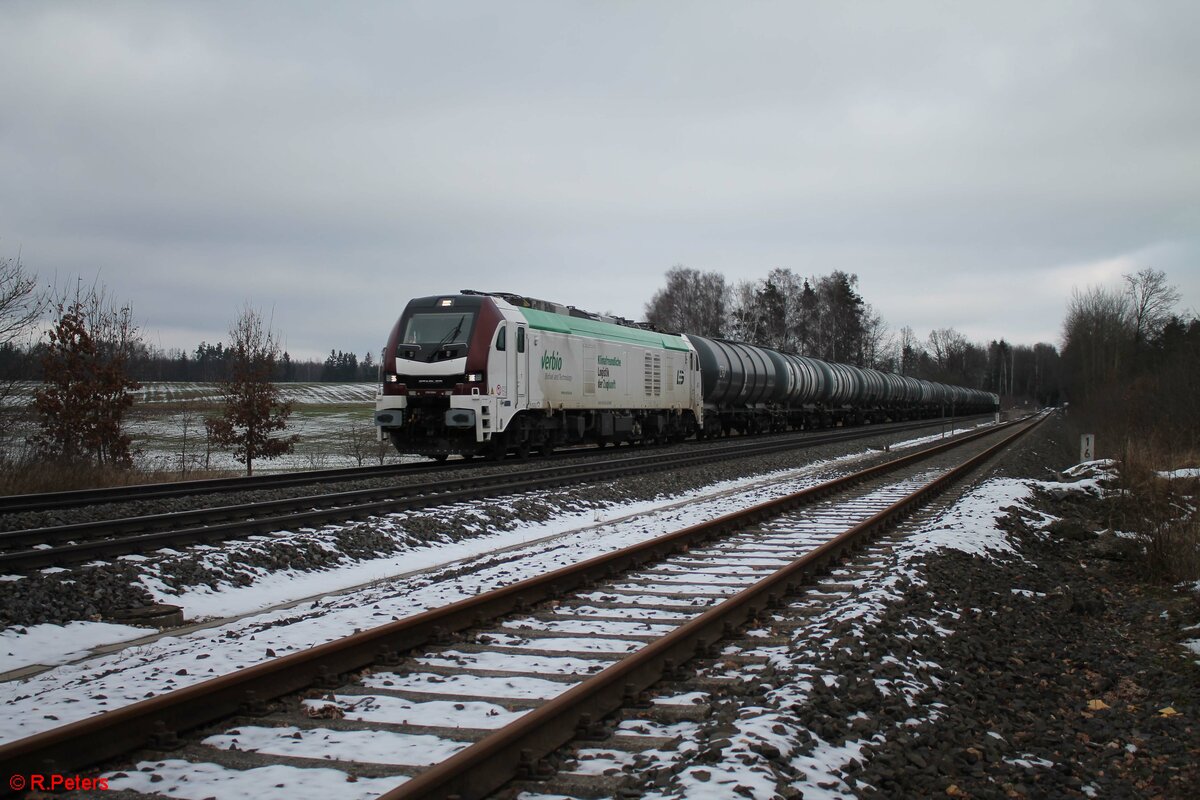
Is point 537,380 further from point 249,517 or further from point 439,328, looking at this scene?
point 249,517

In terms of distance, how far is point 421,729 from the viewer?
4199 millimetres

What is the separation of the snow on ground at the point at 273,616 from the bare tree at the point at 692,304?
72303 mm

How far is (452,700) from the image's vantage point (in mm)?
4641

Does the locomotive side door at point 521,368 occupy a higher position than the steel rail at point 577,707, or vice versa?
the locomotive side door at point 521,368

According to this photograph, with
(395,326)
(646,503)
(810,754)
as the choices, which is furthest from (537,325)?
(810,754)

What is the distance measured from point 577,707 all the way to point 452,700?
0.77m

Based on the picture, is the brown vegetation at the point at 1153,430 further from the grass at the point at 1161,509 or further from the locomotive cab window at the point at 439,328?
the locomotive cab window at the point at 439,328

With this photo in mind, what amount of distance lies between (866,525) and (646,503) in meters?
4.60

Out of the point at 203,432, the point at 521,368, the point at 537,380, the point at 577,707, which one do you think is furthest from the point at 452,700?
the point at 203,432

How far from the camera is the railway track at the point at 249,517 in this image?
8070mm
